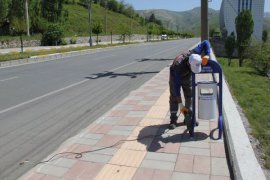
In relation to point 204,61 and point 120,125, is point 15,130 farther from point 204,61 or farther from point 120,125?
point 204,61

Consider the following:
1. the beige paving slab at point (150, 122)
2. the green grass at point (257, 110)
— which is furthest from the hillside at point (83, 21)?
the beige paving slab at point (150, 122)

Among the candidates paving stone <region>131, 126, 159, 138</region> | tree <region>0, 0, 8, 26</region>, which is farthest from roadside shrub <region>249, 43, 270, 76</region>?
tree <region>0, 0, 8, 26</region>

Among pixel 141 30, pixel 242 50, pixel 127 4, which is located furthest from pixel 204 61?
pixel 127 4

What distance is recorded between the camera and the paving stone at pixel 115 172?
4.22 m

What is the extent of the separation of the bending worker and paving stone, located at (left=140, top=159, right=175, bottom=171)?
1.04 m

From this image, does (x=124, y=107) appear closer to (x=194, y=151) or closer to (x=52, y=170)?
(x=194, y=151)

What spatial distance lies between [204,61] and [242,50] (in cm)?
3130

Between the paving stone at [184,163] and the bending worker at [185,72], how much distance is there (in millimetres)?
841

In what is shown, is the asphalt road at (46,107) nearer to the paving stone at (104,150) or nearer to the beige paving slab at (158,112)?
the paving stone at (104,150)

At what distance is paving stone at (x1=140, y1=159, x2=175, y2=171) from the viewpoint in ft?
14.6

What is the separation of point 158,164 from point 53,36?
134 feet

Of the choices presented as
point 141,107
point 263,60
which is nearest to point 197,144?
point 141,107

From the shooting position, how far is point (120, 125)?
253 inches

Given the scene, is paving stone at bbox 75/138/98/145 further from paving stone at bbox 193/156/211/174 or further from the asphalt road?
paving stone at bbox 193/156/211/174
